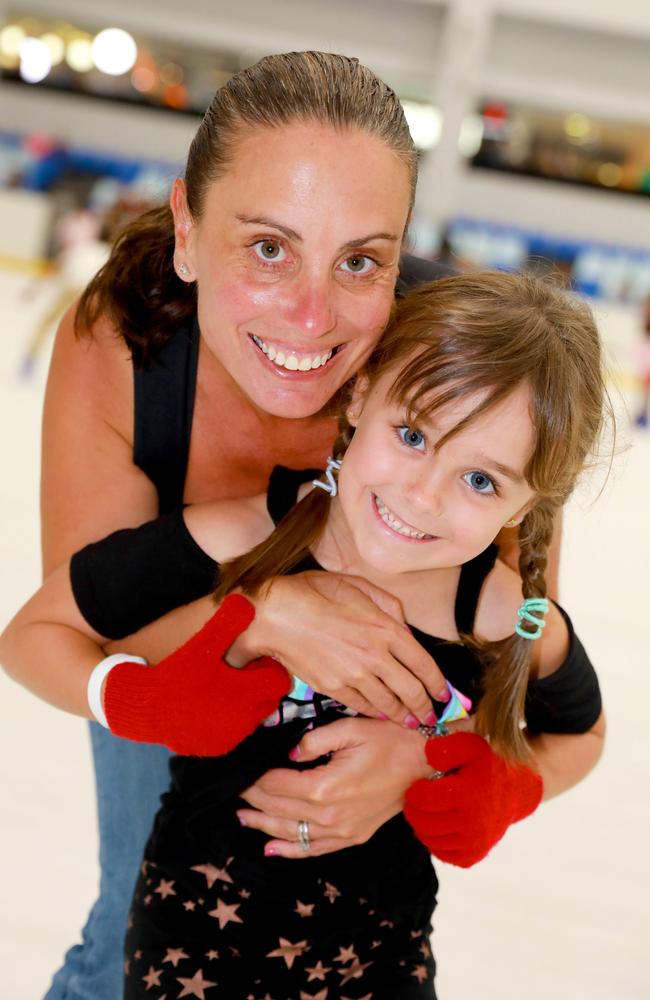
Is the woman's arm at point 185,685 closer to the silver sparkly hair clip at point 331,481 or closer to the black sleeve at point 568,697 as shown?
the silver sparkly hair clip at point 331,481

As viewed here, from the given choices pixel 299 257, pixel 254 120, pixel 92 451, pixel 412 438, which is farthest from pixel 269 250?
pixel 92 451

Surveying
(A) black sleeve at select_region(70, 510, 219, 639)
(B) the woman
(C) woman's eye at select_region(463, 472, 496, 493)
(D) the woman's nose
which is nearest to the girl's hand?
(B) the woman

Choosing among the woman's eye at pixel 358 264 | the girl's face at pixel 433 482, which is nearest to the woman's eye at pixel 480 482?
the girl's face at pixel 433 482

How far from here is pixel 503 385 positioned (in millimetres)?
1458

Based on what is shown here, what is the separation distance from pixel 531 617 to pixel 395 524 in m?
Result: 0.23

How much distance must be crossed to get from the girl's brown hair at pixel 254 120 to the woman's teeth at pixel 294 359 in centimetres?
23

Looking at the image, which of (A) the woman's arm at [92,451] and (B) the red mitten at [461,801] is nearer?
(B) the red mitten at [461,801]

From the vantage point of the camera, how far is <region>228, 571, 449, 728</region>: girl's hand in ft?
5.03

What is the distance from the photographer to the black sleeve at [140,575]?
1619mm

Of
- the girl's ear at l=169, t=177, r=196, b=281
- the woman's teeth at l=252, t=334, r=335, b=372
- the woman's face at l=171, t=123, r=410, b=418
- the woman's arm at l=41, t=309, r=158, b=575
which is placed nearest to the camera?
the woman's face at l=171, t=123, r=410, b=418

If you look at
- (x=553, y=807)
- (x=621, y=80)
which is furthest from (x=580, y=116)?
(x=553, y=807)

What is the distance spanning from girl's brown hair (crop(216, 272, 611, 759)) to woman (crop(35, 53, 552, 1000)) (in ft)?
0.18

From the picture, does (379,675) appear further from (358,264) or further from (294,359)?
(358,264)

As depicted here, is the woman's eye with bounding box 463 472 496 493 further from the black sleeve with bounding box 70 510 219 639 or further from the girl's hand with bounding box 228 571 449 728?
the black sleeve with bounding box 70 510 219 639
